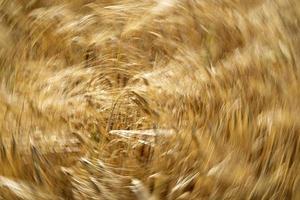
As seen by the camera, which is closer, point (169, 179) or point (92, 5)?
point (169, 179)

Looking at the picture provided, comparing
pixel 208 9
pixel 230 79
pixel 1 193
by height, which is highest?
pixel 208 9

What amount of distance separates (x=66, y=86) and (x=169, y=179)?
250 millimetres

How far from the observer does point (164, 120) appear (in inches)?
37.2

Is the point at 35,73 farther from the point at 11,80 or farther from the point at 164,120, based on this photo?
the point at 164,120

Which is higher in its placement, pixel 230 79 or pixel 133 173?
pixel 230 79

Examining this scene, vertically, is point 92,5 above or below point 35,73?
above

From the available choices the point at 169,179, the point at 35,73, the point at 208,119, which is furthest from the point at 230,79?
the point at 35,73

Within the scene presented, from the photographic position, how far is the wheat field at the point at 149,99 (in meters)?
0.87

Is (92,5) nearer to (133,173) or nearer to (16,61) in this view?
(16,61)

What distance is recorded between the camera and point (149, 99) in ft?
3.15

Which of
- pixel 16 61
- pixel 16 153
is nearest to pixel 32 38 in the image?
pixel 16 61

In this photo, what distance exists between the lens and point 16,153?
0.94 m

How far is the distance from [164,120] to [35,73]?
0.80 feet

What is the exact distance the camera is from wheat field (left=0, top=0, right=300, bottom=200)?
2.85 ft
